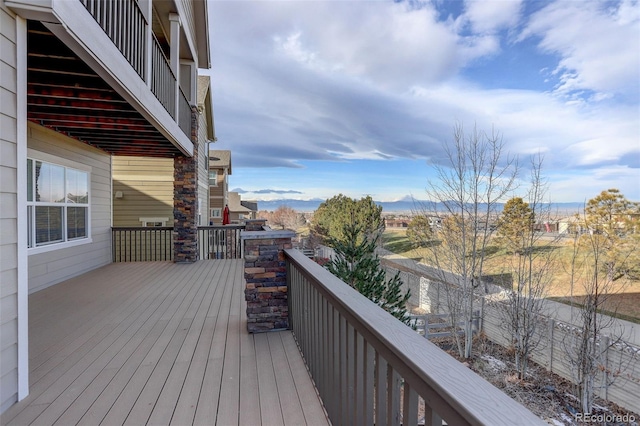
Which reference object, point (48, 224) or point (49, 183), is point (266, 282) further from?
point (49, 183)

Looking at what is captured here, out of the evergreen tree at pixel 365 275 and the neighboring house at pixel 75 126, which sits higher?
the neighboring house at pixel 75 126

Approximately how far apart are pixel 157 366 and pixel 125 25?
346cm

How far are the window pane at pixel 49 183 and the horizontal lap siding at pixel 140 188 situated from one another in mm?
4214

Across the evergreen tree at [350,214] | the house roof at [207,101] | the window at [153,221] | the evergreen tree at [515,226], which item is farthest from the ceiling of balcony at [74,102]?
the evergreen tree at [350,214]

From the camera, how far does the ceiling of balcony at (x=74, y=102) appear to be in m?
2.78

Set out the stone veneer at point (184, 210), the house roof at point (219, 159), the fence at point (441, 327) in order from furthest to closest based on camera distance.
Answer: the house roof at point (219, 159)
the fence at point (441, 327)
the stone veneer at point (184, 210)

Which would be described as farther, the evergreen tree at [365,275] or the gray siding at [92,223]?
the evergreen tree at [365,275]

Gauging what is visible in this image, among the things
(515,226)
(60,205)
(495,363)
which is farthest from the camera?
(515,226)

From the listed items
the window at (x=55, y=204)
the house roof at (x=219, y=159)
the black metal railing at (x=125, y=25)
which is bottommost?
the window at (x=55, y=204)

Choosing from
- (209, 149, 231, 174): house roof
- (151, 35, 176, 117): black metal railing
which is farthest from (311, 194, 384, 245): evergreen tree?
(151, 35, 176, 117): black metal railing

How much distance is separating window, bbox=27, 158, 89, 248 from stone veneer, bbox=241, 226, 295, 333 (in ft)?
12.9

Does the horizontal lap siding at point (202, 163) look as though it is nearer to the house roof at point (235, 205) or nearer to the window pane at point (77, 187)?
the window pane at point (77, 187)

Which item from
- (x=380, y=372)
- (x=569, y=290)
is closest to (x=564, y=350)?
(x=569, y=290)

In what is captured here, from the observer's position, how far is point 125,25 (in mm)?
3451
